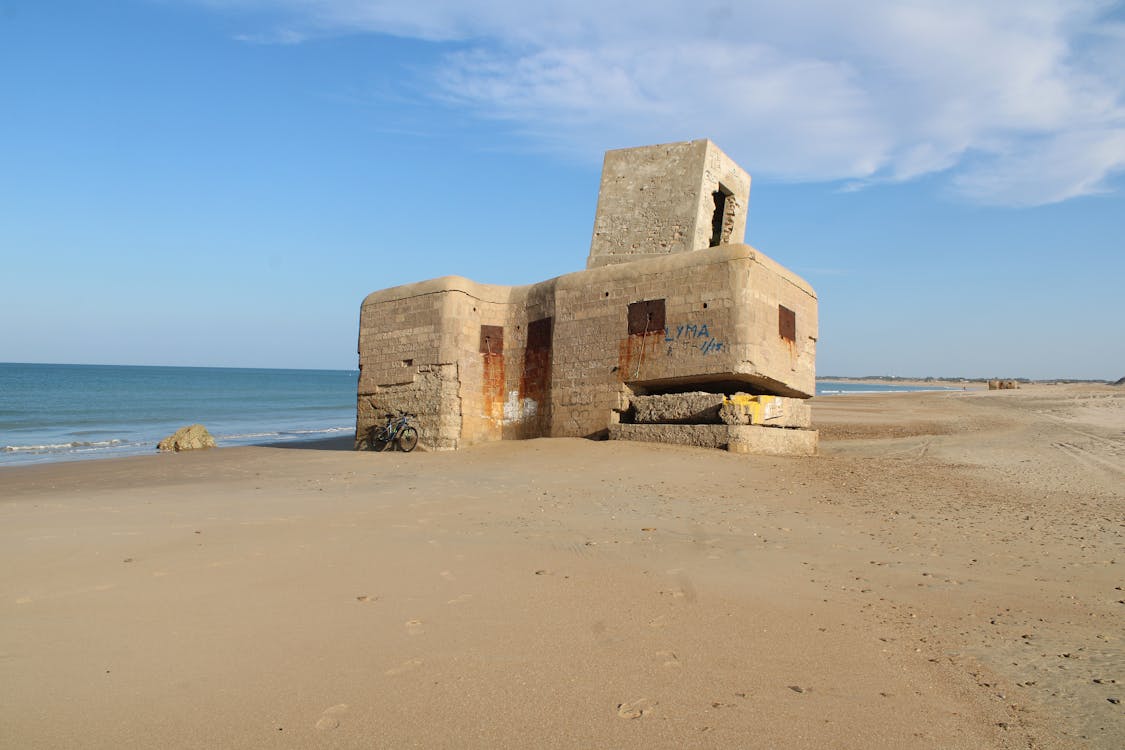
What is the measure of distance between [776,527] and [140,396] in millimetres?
49192

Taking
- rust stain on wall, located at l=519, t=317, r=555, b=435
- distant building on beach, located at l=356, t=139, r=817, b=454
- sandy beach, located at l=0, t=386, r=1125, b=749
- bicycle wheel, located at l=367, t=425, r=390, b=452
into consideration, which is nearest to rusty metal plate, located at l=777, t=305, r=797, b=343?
distant building on beach, located at l=356, t=139, r=817, b=454

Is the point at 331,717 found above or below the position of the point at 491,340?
below

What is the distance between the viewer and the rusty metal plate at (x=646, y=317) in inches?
449

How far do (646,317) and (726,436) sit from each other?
233 centimetres

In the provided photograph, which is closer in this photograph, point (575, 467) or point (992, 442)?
point (575, 467)

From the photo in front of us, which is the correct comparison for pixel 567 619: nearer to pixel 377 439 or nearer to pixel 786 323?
pixel 786 323

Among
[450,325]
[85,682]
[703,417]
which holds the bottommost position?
[85,682]

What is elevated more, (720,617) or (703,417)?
(703,417)

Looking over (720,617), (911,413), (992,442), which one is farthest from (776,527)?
(911,413)

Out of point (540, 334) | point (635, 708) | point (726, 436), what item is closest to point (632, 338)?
point (540, 334)

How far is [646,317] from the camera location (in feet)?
37.9

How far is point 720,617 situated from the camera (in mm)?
3744

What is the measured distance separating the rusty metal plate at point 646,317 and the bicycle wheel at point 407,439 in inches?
165

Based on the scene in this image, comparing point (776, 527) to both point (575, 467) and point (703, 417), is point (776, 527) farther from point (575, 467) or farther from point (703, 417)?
point (703, 417)
